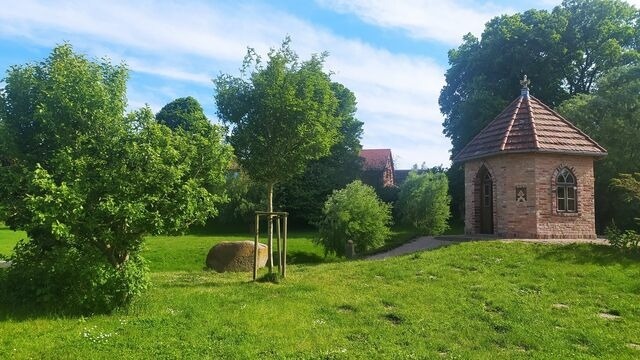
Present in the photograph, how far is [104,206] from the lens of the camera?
955 centimetres

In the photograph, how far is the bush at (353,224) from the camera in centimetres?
2572

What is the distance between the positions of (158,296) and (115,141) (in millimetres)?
3693

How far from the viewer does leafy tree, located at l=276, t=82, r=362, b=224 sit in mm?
45406

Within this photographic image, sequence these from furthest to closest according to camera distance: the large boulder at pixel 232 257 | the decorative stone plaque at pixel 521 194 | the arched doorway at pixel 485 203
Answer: the arched doorway at pixel 485 203 → the decorative stone plaque at pixel 521 194 → the large boulder at pixel 232 257

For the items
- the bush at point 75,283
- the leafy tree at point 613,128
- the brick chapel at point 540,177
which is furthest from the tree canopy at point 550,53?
the bush at point 75,283

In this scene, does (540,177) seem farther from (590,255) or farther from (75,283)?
(75,283)

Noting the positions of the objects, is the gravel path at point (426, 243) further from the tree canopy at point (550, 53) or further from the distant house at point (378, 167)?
the distant house at point (378, 167)

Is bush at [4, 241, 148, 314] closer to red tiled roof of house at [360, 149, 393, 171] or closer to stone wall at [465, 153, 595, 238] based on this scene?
stone wall at [465, 153, 595, 238]

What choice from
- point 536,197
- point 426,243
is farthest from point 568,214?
point 426,243

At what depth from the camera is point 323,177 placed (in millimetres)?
45656

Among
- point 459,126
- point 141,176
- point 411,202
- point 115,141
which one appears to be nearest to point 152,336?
point 141,176

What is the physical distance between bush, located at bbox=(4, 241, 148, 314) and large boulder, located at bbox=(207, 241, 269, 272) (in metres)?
6.70

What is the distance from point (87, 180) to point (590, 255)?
594 inches

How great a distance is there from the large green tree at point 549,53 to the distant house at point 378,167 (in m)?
18.5
